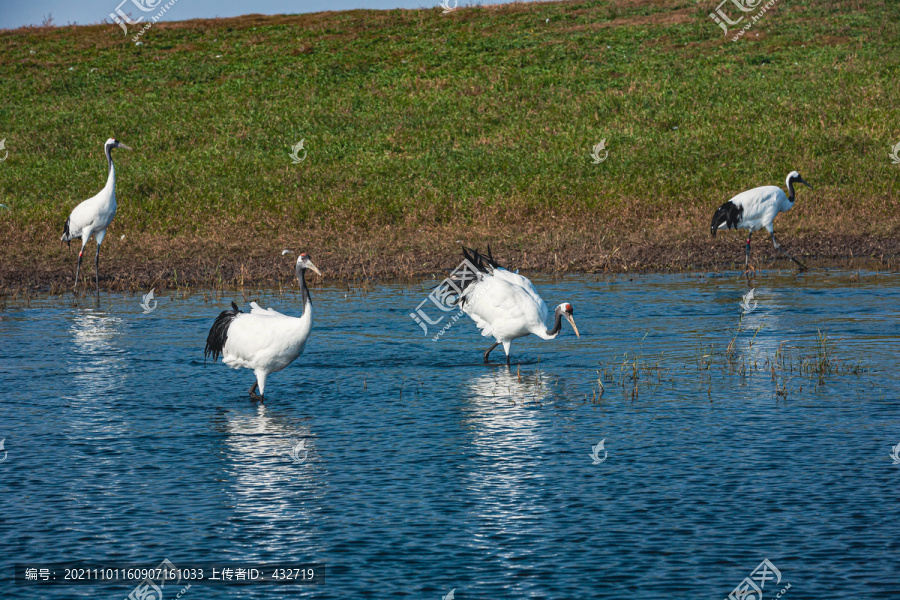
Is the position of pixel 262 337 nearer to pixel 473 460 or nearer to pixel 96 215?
pixel 473 460

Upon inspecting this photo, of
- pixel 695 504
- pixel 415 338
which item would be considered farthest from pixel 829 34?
pixel 695 504

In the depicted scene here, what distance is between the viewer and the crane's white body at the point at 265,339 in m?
10.4

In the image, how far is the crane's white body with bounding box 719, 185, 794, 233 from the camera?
20781 millimetres

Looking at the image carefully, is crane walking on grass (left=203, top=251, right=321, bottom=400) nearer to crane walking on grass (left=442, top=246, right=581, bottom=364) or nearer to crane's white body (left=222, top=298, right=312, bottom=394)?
crane's white body (left=222, top=298, right=312, bottom=394)

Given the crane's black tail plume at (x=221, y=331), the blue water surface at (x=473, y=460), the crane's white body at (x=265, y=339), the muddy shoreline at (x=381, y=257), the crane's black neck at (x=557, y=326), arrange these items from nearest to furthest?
the blue water surface at (x=473, y=460)
the crane's white body at (x=265, y=339)
the crane's black tail plume at (x=221, y=331)
the crane's black neck at (x=557, y=326)
the muddy shoreline at (x=381, y=257)

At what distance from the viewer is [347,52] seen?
5012cm

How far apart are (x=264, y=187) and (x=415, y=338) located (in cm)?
1728

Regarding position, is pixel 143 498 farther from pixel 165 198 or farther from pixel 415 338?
pixel 165 198

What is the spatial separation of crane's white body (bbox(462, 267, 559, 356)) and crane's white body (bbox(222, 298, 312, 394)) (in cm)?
279

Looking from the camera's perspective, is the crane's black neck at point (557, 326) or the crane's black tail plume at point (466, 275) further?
the crane's black tail plume at point (466, 275)

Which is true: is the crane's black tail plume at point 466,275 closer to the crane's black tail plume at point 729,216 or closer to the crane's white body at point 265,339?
the crane's white body at point 265,339

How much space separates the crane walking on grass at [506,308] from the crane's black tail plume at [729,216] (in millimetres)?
8965

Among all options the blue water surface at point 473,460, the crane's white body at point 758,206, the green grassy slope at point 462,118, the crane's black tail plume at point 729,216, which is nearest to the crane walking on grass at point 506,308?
the blue water surface at point 473,460

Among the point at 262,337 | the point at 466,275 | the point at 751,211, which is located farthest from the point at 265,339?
the point at 751,211
